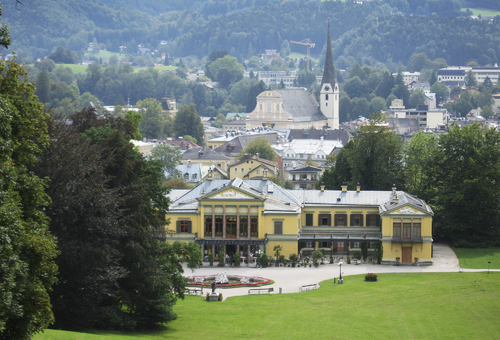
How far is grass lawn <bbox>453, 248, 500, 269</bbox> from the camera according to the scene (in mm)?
49406

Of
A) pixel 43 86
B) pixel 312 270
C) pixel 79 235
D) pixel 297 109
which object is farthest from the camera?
pixel 43 86

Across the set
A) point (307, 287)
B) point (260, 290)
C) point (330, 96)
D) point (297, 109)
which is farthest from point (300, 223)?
point (330, 96)

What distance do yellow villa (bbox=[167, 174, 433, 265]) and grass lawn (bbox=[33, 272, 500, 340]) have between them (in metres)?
7.59

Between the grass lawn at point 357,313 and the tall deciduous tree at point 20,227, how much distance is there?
414 centimetres

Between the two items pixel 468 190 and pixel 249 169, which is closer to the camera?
pixel 468 190

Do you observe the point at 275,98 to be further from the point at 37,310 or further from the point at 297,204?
the point at 37,310

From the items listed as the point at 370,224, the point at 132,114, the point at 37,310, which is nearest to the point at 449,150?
the point at 370,224

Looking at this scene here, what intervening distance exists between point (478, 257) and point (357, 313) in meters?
18.5

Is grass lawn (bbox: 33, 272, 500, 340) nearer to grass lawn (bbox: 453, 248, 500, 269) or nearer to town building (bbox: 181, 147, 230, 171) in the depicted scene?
grass lawn (bbox: 453, 248, 500, 269)

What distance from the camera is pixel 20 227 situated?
2147 cm

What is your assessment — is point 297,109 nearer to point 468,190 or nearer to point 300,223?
point 468,190

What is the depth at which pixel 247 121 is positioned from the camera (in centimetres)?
16188

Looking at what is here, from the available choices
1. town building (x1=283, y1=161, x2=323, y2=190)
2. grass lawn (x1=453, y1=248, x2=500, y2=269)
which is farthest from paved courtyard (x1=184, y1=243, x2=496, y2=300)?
town building (x1=283, y1=161, x2=323, y2=190)

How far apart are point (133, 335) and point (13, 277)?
10.4 meters
